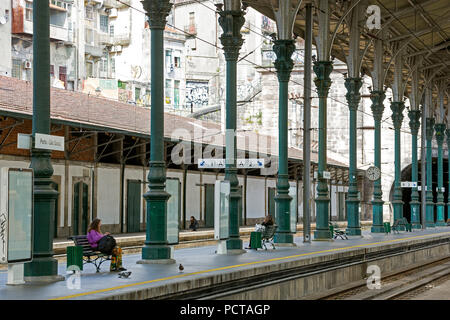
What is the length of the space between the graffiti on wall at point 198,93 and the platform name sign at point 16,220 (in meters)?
74.3

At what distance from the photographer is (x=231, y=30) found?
832 inches

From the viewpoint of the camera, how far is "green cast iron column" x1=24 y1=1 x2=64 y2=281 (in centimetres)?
1319

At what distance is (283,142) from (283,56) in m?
2.44

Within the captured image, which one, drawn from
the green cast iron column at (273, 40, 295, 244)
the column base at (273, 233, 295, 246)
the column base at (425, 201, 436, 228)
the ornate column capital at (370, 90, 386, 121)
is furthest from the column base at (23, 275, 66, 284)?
the column base at (425, 201, 436, 228)

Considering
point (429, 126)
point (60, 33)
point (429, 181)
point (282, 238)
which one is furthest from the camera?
point (60, 33)

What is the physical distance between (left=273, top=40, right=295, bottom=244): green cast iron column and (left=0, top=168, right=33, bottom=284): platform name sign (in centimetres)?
1256

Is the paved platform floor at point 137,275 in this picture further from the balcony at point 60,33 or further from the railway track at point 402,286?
the balcony at point 60,33

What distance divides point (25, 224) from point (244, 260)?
6835 millimetres

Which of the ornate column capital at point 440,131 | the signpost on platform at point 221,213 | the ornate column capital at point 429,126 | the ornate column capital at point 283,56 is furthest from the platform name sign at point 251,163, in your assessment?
the ornate column capital at point 440,131

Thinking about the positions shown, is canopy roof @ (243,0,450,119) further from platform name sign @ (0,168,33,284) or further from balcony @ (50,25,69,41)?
balcony @ (50,25,69,41)

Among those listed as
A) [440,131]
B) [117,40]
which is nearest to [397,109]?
[440,131]

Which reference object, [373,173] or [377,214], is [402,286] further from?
[377,214]

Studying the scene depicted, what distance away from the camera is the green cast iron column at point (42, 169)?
43.3 feet

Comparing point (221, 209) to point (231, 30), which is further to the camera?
point (231, 30)
